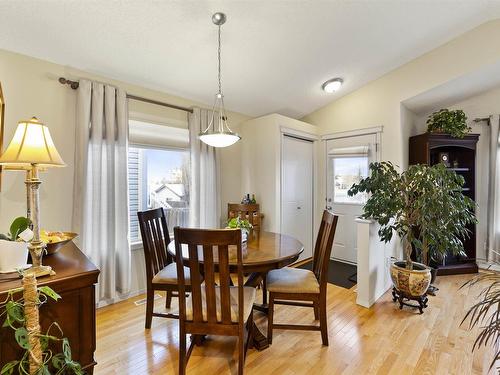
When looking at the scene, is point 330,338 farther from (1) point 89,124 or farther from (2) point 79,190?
(1) point 89,124

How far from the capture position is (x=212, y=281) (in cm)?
154

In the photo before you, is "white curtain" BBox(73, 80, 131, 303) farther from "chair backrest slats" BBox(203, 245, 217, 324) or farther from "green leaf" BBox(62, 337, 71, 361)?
"green leaf" BBox(62, 337, 71, 361)

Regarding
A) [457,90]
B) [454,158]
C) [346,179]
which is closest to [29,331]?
[346,179]

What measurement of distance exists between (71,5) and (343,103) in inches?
134

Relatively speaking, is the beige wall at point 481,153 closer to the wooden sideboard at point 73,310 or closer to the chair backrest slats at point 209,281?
the chair backrest slats at point 209,281

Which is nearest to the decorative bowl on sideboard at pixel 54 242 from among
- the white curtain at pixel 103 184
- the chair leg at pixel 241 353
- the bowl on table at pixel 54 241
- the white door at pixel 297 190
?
the bowl on table at pixel 54 241

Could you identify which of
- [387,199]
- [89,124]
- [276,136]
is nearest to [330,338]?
[387,199]

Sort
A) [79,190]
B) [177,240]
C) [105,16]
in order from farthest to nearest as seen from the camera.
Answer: [79,190], [105,16], [177,240]

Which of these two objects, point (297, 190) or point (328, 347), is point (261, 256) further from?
point (297, 190)

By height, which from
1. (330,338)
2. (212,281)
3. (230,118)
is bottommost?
(330,338)

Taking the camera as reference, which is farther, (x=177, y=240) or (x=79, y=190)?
(x=79, y=190)

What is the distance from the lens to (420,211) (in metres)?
2.53

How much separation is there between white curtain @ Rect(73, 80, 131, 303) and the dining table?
0.86 metres

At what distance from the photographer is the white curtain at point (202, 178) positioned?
318 cm
